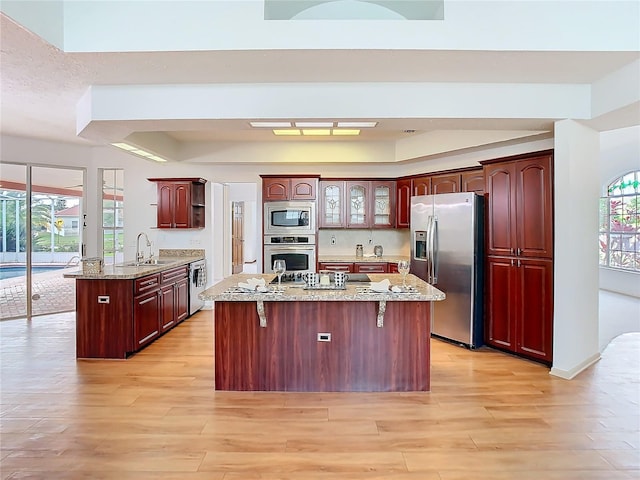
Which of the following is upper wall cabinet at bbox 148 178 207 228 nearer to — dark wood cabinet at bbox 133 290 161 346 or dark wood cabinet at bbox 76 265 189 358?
dark wood cabinet at bbox 133 290 161 346

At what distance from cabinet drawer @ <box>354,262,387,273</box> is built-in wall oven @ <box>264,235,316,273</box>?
26.4 inches

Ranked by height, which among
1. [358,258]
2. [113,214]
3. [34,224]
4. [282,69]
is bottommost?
[358,258]

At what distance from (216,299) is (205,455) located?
1087 millimetres

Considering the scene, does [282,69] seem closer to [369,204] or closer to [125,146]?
[125,146]

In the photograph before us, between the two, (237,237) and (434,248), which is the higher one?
(237,237)

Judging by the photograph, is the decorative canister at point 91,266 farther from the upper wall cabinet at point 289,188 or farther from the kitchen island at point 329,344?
the upper wall cabinet at point 289,188

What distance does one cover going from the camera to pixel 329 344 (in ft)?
10.7

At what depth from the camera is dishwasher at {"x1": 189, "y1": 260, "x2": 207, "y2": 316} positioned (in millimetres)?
5945

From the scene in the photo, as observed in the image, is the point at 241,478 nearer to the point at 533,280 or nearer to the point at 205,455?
the point at 205,455

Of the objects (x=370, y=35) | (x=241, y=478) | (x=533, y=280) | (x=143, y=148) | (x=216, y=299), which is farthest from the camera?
(x=143, y=148)

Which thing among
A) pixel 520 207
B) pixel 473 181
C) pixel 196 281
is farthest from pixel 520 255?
pixel 196 281

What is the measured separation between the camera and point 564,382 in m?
3.49

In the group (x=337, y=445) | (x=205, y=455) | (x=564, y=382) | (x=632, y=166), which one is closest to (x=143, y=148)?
(x=205, y=455)

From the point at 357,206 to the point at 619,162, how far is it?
6.14 m
